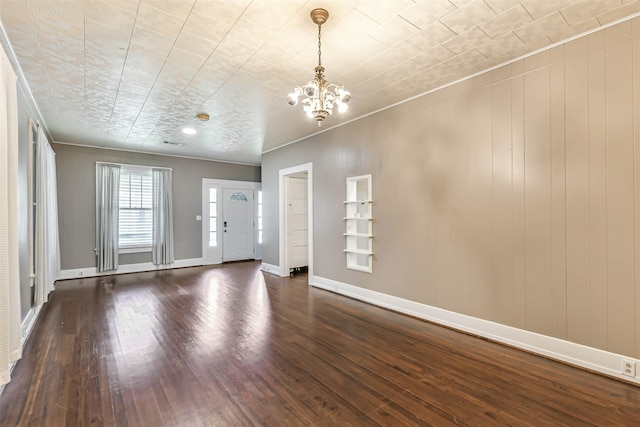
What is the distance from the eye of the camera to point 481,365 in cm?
262

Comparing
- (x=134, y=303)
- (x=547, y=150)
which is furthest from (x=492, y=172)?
(x=134, y=303)

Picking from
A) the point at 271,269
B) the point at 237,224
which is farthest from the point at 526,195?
the point at 237,224

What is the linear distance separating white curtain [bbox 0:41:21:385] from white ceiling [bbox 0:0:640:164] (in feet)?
2.02

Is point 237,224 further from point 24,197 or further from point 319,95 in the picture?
point 319,95

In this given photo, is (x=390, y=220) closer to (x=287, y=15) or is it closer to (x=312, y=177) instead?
(x=312, y=177)

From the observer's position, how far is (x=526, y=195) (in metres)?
2.92

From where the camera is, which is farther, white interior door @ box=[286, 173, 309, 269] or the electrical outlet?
white interior door @ box=[286, 173, 309, 269]

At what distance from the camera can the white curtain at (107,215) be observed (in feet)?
21.3

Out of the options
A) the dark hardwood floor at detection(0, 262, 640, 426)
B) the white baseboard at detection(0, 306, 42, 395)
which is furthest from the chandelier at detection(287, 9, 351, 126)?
Result: the white baseboard at detection(0, 306, 42, 395)

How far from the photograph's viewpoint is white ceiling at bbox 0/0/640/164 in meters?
2.22

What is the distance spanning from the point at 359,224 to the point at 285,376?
2724 millimetres

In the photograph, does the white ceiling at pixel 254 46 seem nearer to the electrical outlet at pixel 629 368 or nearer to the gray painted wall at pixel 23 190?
the gray painted wall at pixel 23 190

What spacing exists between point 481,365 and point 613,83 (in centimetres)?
257

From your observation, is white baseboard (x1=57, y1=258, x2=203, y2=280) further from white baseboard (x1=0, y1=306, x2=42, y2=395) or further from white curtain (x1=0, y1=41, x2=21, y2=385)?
white curtain (x1=0, y1=41, x2=21, y2=385)
